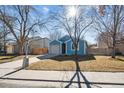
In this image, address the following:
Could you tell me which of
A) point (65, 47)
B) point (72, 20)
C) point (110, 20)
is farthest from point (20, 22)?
point (65, 47)

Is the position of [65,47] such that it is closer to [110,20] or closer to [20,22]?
[20,22]

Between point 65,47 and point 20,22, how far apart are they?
497cm

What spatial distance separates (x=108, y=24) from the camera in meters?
10.6

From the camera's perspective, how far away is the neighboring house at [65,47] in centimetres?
1517

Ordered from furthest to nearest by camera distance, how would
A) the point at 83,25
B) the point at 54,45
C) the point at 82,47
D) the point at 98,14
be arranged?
the point at 54,45 < the point at 82,47 < the point at 83,25 < the point at 98,14

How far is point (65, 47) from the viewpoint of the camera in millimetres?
15719

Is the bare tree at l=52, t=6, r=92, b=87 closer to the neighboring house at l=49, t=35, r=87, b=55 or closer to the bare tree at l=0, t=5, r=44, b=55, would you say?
the bare tree at l=0, t=5, r=44, b=55

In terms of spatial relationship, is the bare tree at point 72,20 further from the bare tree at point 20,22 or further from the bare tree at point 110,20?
the bare tree at point 20,22

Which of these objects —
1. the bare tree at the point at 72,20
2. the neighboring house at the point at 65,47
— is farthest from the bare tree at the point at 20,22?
the neighboring house at the point at 65,47

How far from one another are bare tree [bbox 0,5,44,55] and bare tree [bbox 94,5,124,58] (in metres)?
2.99

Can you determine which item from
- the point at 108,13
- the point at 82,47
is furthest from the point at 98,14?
the point at 82,47
